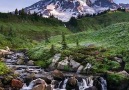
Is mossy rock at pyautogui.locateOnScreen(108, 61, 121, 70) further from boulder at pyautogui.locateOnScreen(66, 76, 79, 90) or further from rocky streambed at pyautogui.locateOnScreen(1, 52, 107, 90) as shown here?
boulder at pyautogui.locateOnScreen(66, 76, 79, 90)

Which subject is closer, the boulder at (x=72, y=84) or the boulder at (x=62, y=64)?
the boulder at (x=72, y=84)

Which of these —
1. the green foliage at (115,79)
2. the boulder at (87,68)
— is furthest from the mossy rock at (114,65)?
the green foliage at (115,79)

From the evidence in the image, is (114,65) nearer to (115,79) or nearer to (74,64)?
(74,64)

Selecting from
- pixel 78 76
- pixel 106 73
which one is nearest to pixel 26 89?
pixel 78 76

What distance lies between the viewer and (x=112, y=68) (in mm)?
67688

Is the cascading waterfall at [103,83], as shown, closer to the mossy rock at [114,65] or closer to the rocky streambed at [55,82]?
the rocky streambed at [55,82]

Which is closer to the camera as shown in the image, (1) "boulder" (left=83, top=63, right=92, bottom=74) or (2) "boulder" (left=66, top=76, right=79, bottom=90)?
(2) "boulder" (left=66, top=76, right=79, bottom=90)

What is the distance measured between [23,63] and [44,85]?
31.3 m

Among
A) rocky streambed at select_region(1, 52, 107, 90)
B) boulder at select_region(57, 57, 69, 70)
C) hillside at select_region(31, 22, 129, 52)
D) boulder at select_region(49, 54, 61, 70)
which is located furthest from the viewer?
hillside at select_region(31, 22, 129, 52)

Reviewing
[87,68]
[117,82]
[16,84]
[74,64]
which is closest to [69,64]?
[74,64]

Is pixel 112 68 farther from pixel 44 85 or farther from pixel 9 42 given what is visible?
pixel 9 42

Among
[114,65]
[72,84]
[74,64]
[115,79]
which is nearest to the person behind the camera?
[115,79]

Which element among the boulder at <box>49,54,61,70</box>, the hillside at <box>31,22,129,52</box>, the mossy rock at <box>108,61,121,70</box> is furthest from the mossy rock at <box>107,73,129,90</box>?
the hillside at <box>31,22,129,52</box>

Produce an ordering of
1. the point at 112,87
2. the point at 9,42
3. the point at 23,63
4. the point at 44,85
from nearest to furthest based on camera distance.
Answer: the point at 44,85 → the point at 112,87 → the point at 23,63 → the point at 9,42
